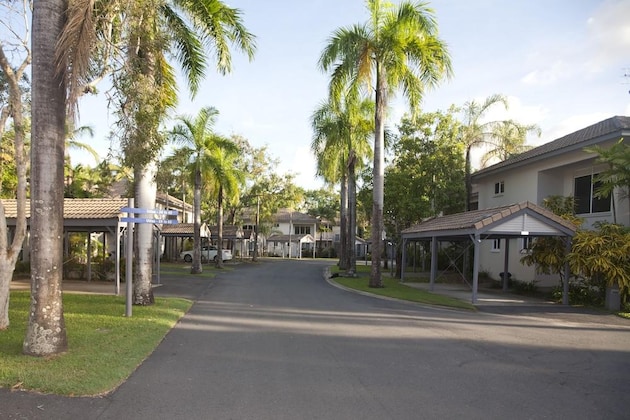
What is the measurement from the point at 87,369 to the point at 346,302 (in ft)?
33.3

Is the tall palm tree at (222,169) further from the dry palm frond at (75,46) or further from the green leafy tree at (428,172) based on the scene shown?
the dry palm frond at (75,46)

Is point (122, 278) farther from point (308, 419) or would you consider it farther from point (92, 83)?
point (308, 419)

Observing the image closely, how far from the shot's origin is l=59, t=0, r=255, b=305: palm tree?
7.91m

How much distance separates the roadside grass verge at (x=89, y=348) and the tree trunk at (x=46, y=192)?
0.43m

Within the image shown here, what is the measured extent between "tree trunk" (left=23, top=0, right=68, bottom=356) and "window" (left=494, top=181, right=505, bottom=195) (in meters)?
22.2

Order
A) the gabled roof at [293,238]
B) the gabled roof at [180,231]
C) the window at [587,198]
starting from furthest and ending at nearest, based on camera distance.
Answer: the gabled roof at [293,238]
the gabled roof at [180,231]
the window at [587,198]

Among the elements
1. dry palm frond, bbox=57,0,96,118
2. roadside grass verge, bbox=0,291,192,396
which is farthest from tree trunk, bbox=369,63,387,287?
dry palm frond, bbox=57,0,96,118

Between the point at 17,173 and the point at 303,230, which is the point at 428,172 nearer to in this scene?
the point at 17,173

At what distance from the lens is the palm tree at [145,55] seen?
7914 millimetres

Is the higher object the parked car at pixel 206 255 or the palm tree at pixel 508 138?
the palm tree at pixel 508 138

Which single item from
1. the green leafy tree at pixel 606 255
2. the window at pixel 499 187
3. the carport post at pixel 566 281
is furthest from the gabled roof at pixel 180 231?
the green leafy tree at pixel 606 255

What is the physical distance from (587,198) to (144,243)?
16532 mm

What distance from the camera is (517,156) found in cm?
2430

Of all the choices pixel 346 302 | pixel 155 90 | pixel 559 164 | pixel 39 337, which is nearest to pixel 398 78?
pixel 559 164
